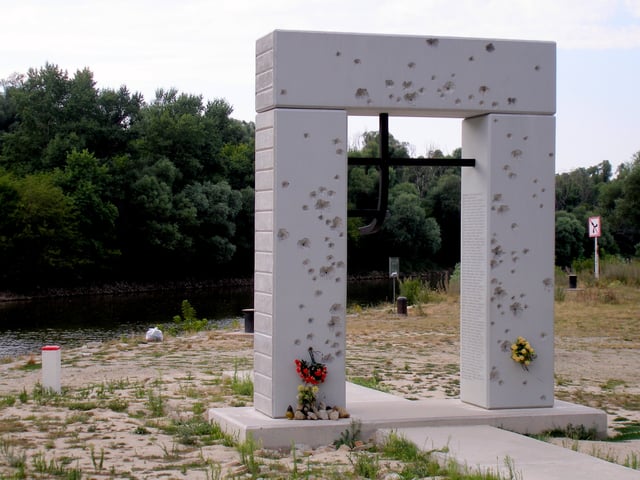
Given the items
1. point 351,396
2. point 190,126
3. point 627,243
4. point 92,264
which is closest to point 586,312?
point 351,396

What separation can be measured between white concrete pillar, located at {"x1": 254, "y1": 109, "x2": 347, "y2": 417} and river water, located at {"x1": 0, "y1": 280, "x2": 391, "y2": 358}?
51.5 feet

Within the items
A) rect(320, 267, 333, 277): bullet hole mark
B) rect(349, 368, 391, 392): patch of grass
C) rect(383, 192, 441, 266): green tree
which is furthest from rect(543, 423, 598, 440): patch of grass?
rect(383, 192, 441, 266): green tree

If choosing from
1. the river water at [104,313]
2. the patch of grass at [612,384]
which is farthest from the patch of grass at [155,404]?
the river water at [104,313]

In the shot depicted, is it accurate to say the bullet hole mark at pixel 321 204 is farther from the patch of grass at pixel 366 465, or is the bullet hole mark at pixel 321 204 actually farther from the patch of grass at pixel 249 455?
the patch of grass at pixel 366 465

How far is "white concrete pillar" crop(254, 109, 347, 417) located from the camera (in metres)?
9.15

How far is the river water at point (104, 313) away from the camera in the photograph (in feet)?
89.4

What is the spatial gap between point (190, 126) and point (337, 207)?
53.3 meters

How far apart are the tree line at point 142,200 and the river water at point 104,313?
3290 millimetres

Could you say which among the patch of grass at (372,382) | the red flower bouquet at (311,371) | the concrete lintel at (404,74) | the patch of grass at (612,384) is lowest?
the patch of grass at (612,384)

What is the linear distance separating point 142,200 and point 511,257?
1858 inches

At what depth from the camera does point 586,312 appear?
946 inches

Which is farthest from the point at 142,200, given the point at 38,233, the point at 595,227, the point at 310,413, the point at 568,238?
the point at 310,413

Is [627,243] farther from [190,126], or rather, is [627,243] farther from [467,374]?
[467,374]

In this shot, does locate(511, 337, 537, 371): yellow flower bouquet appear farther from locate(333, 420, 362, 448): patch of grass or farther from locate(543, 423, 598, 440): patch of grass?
locate(333, 420, 362, 448): patch of grass
